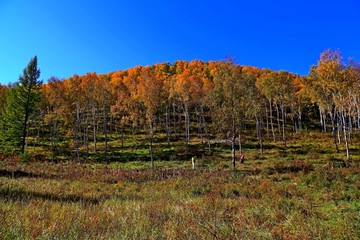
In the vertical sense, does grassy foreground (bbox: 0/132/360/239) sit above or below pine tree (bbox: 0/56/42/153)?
below

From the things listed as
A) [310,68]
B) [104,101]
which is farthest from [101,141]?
[310,68]

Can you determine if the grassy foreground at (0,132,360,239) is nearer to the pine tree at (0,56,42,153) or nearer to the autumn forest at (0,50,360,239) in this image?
the autumn forest at (0,50,360,239)

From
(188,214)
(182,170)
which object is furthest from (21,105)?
(188,214)

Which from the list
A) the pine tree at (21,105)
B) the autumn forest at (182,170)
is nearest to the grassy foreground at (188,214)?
the autumn forest at (182,170)

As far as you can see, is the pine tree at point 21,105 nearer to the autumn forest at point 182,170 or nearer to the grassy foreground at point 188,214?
the autumn forest at point 182,170

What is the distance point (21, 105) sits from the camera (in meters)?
41.5

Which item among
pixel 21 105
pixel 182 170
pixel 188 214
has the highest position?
pixel 21 105

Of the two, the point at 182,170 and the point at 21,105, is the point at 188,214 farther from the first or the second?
the point at 21,105

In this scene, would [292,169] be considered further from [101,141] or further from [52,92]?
[101,141]

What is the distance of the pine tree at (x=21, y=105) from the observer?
40.9m

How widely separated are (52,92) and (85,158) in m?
9.99

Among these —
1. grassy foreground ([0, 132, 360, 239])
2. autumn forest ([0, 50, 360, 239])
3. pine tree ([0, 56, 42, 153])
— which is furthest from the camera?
pine tree ([0, 56, 42, 153])

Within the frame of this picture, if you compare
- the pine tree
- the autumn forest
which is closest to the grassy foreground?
the autumn forest

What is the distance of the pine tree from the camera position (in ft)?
134
